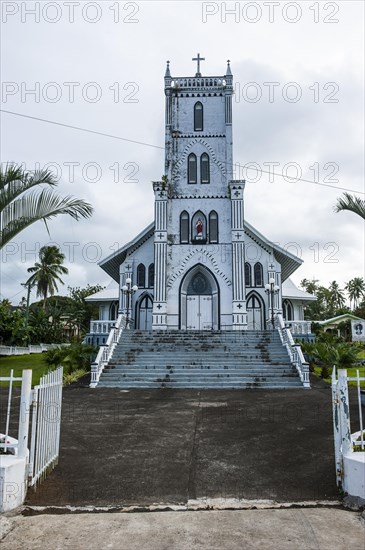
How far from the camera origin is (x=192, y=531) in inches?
159

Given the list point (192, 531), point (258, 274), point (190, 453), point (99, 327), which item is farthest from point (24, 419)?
point (258, 274)

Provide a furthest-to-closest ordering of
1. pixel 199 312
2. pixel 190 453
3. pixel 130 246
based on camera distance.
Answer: pixel 130 246
pixel 199 312
pixel 190 453

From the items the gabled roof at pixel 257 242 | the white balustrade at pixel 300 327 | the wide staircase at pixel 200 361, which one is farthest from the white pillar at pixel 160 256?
the white balustrade at pixel 300 327

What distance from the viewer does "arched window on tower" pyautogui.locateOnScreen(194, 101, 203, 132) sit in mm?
28562

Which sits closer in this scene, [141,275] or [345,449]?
[345,449]

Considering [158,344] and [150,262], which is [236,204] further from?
[158,344]

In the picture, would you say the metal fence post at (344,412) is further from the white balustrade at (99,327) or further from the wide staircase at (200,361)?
the white balustrade at (99,327)

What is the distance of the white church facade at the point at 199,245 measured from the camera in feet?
84.9

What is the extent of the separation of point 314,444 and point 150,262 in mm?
21146

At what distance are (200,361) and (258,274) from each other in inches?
449

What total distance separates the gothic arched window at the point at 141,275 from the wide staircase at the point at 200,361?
6.77 m

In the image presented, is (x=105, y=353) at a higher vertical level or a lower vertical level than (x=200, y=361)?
higher

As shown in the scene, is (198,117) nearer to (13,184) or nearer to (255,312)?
(255,312)

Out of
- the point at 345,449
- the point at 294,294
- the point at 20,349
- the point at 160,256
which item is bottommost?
the point at 345,449
